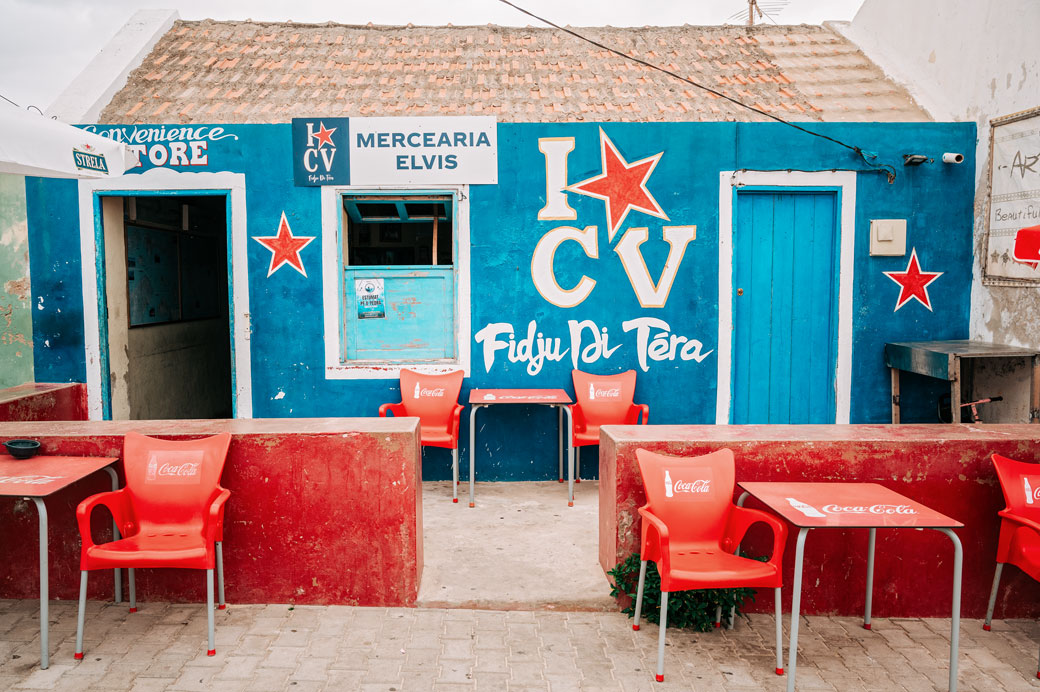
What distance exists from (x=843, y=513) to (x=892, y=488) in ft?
3.10

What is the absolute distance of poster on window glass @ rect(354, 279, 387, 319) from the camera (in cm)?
665

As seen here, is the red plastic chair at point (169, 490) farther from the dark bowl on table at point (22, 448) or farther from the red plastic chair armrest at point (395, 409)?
the red plastic chair armrest at point (395, 409)

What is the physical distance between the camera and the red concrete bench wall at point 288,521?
4.14 metres

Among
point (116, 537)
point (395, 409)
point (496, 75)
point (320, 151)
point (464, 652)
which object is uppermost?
point (496, 75)

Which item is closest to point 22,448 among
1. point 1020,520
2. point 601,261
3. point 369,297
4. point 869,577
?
point 369,297

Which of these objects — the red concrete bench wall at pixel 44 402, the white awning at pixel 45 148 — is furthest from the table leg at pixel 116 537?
the white awning at pixel 45 148

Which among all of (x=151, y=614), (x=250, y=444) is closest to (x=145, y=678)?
(x=151, y=614)

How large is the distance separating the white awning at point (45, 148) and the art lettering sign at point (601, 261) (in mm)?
3244

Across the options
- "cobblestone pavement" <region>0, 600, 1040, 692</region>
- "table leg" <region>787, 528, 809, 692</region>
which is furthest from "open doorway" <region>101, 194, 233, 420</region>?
"table leg" <region>787, 528, 809, 692</region>

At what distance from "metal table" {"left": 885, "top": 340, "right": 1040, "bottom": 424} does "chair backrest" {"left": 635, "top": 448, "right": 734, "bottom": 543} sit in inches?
118

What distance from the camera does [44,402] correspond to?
5340 mm

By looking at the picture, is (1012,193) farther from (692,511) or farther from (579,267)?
(692,511)

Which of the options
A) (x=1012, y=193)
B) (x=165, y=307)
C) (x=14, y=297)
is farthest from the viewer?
(x=165, y=307)

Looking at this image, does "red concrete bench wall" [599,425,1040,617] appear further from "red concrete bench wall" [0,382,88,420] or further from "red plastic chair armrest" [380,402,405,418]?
"red concrete bench wall" [0,382,88,420]
